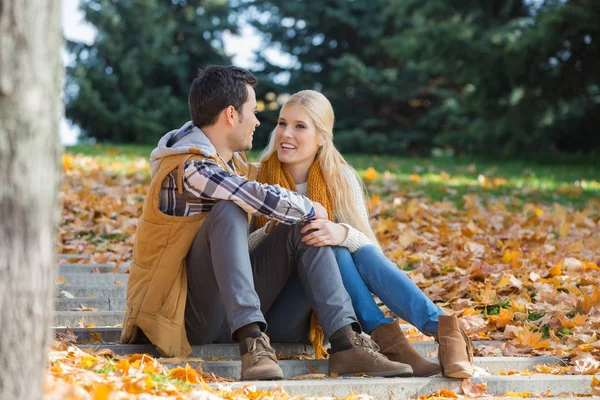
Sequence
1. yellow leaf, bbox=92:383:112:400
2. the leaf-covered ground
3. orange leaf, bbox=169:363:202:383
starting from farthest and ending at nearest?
the leaf-covered ground < orange leaf, bbox=169:363:202:383 < yellow leaf, bbox=92:383:112:400

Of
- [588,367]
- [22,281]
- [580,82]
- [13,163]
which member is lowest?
[588,367]

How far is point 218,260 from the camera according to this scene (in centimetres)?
325


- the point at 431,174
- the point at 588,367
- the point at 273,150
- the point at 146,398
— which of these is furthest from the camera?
the point at 431,174

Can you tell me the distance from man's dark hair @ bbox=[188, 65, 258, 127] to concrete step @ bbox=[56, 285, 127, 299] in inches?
58.8

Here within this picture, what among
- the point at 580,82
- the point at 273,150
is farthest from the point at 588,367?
the point at 580,82

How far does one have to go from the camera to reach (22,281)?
1890mm

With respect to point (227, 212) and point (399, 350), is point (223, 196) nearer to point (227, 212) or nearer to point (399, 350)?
point (227, 212)

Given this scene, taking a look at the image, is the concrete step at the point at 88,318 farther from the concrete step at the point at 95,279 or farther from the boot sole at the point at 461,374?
the boot sole at the point at 461,374

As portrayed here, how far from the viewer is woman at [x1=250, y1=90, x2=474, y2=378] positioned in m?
3.34

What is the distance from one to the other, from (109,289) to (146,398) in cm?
226

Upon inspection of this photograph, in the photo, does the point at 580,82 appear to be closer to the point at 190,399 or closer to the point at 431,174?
the point at 431,174

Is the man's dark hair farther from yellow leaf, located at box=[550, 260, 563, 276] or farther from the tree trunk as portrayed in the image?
yellow leaf, located at box=[550, 260, 563, 276]

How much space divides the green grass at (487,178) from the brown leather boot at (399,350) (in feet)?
16.3

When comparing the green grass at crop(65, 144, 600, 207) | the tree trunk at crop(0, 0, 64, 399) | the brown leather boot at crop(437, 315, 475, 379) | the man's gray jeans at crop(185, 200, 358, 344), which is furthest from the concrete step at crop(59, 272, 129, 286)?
the green grass at crop(65, 144, 600, 207)
